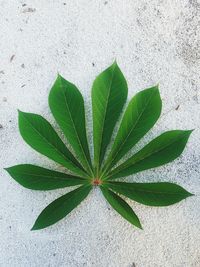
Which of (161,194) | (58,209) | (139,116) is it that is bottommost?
(58,209)

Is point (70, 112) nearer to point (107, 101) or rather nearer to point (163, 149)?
point (107, 101)

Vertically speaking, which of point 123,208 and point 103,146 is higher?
point 103,146

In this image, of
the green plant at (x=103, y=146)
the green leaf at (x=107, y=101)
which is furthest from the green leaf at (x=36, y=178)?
the green leaf at (x=107, y=101)

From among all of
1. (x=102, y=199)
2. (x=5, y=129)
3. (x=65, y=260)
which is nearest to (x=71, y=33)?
(x=5, y=129)

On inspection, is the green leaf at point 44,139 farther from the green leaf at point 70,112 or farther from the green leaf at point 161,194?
the green leaf at point 161,194

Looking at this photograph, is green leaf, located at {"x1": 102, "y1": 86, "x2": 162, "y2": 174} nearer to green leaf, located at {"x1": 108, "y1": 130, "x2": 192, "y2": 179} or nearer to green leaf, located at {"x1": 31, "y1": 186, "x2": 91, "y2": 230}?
green leaf, located at {"x1": 108, "y1": 130, "x2": 192, "y2": 179}

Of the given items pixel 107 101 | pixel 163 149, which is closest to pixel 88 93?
pixel 107 101

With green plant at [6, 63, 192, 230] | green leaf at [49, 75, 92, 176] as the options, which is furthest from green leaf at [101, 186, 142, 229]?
green leaf at [49, 75, 92, 176]
